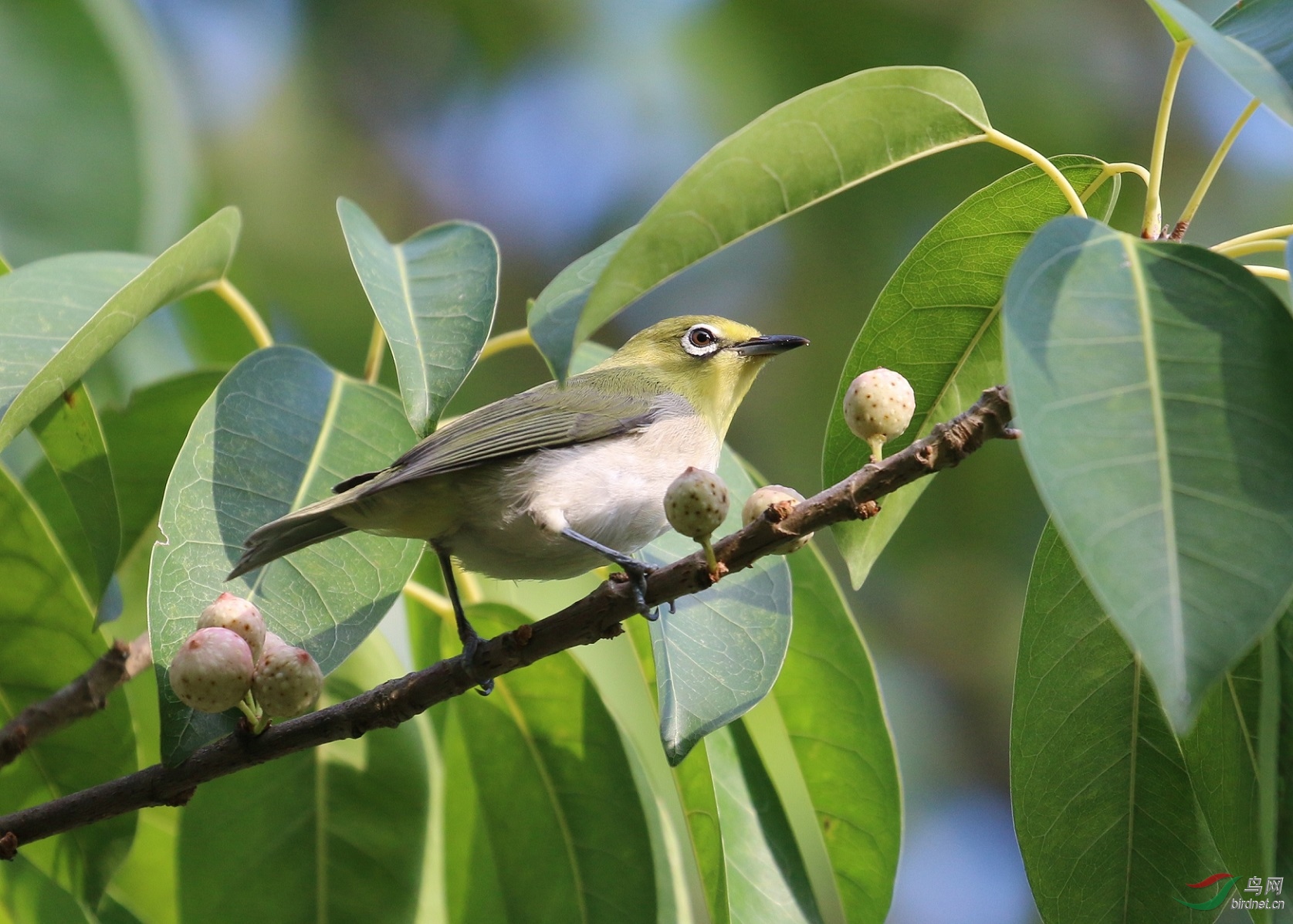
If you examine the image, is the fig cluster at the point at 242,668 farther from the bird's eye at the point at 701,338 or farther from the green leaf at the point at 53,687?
the bird's eye at the point at 701,338

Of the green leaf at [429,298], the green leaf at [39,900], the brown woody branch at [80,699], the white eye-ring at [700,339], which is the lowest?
the green leaf at [39,900]

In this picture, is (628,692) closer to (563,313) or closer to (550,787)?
(550,787)

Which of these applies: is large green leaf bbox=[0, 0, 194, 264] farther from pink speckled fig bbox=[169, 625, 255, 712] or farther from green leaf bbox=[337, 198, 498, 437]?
pink speckled fig bbox=[169, 625, 255, 712]

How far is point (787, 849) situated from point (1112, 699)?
0.86m

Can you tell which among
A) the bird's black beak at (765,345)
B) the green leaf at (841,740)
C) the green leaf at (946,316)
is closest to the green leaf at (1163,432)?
the green leaf at (946,316)

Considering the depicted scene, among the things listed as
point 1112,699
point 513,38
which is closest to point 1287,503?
point 1112,699

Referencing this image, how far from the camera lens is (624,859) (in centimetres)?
279

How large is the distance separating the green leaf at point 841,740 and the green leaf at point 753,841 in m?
0.10

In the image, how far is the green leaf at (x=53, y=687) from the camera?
8.27 ft

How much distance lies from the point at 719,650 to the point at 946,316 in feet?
2.74

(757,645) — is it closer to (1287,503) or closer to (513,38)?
(1287,503)

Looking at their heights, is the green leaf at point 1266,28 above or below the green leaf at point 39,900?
above

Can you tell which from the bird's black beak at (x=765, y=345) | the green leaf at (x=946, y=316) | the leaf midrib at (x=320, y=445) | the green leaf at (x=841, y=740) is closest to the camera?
the green leaf at (x=946, y=316)

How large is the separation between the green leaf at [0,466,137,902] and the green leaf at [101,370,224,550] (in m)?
0.46
